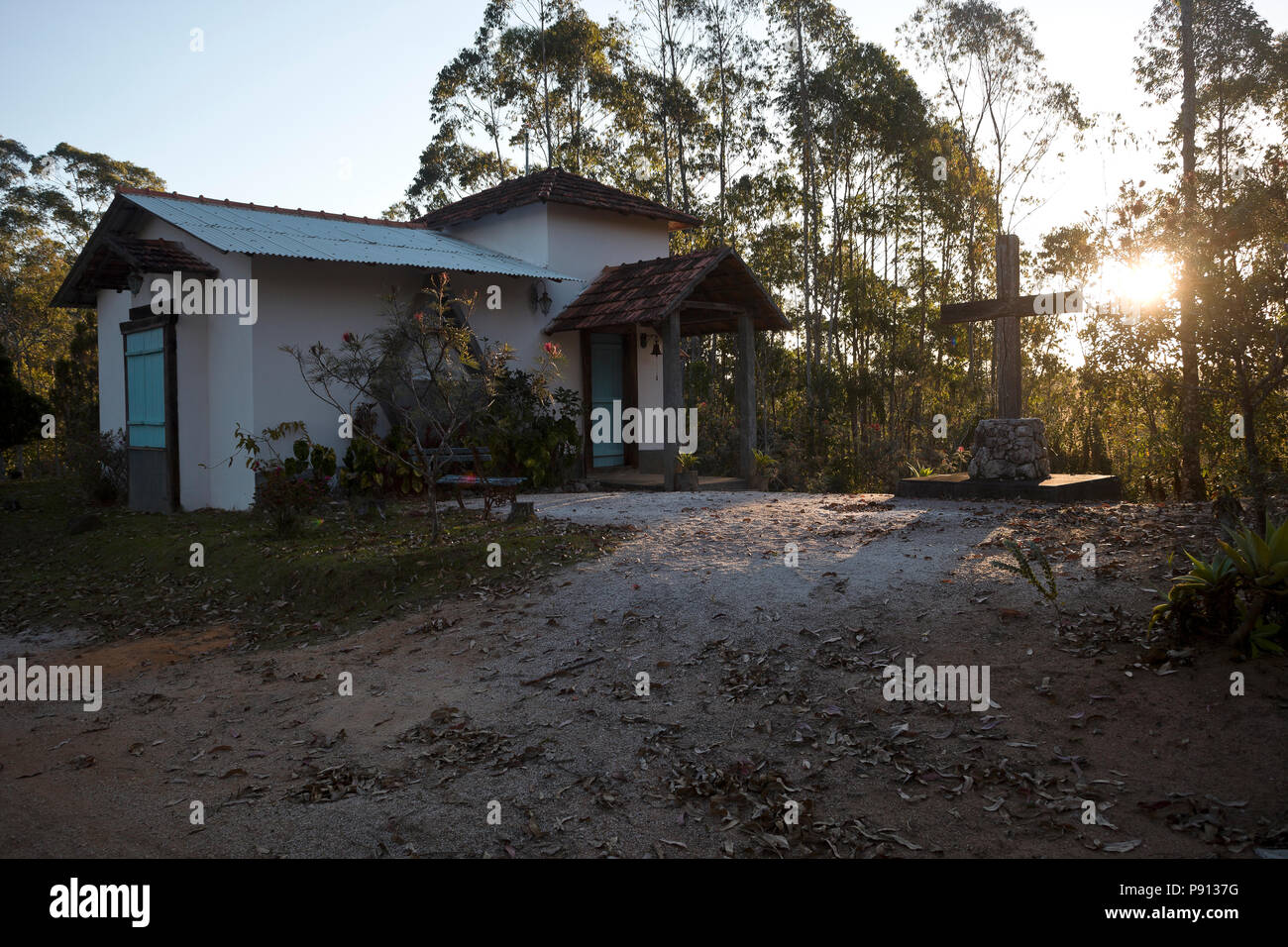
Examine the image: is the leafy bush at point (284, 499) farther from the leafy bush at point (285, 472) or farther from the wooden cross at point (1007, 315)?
the wooden cross at point (1007, 315)

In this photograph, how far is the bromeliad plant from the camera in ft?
17.1

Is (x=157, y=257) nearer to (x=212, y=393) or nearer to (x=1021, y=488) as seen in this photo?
(x=212, y=393)

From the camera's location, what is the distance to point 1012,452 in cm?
1113

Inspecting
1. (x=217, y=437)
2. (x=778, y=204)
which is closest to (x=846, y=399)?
(x=778, y=204)

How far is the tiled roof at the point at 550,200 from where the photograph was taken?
53.0ft

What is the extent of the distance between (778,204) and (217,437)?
17.8m

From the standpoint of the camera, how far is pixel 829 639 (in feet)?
20.6

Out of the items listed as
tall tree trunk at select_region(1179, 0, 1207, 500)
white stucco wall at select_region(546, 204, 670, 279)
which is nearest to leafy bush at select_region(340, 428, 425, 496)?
white stucco wall at select_region(546, 204, 670, 279)

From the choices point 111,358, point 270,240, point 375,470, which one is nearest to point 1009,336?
point 375,470

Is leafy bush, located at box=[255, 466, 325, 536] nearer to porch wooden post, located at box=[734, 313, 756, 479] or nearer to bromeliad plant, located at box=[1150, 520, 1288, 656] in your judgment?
porch wooden post, located at box=[734, 313, 756, 479]

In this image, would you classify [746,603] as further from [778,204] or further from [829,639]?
[778,204]

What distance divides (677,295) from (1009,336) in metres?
4.84

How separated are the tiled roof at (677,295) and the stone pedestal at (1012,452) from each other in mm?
4947

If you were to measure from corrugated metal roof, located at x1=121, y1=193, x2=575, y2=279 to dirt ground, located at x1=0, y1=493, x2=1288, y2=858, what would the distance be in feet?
20.1
